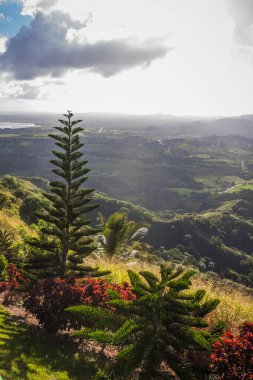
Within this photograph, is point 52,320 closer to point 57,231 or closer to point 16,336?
point 16,336

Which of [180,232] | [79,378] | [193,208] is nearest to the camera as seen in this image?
[79,378]

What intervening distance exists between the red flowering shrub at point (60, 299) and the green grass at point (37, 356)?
1.14ft

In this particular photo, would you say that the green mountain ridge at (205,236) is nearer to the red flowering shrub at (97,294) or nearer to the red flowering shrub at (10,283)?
the red flowering shrub at (10,283)

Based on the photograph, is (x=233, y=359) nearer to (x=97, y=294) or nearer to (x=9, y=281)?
(x=97, y=294)

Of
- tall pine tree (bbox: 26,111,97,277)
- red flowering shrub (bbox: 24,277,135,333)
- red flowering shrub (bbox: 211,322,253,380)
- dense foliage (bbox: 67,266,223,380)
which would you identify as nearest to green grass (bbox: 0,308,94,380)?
red flowering shrub (bbox: 24,277,135,333)

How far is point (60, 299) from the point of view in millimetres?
7113

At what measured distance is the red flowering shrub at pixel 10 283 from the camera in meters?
8.66

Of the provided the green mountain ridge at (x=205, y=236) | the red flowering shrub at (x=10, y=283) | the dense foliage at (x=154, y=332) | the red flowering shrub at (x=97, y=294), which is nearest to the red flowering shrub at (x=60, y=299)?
the red flowering shrub at (x=97, y=294)

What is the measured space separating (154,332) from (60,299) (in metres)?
2.57

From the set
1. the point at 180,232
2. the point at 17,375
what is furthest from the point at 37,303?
the point at 180,232

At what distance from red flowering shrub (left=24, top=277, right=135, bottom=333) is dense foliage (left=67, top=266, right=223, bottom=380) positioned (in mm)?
1503

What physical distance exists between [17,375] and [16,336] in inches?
64.5

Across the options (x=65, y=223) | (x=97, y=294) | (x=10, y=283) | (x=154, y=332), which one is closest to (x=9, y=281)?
(x=10, y=283)

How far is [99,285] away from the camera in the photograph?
7.76m
